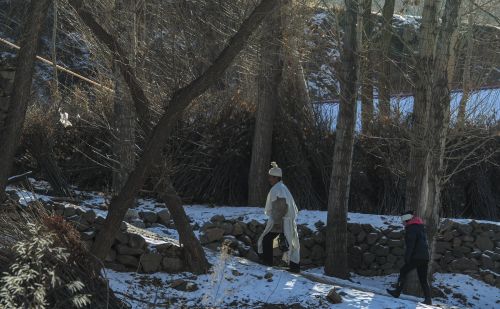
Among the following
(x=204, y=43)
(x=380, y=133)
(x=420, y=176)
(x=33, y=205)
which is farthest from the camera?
(x=380, y=133)

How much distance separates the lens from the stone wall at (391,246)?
1340cm

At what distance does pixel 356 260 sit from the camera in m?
14.3

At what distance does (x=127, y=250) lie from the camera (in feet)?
32.5

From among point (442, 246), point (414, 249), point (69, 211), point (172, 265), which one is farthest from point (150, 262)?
point (442, 246)

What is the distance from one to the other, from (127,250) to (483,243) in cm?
828

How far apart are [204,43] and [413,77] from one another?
5388 millimetres

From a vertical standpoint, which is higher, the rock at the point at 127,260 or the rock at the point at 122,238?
the rock at the point at 122,238

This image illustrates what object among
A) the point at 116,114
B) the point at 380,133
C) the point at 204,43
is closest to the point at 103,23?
the point at 204,43

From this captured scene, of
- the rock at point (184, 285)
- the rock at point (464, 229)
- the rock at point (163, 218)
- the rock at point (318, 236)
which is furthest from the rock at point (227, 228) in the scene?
the rock at point (464, 229)

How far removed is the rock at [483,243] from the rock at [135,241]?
314 inches

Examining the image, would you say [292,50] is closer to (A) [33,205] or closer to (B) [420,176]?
(B) [420,176]

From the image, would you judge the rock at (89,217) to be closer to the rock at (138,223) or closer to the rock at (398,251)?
the rock at (138,223)

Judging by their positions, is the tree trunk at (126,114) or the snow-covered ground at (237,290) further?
the tree trunk at (126,114)

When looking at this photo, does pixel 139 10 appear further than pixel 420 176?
No
